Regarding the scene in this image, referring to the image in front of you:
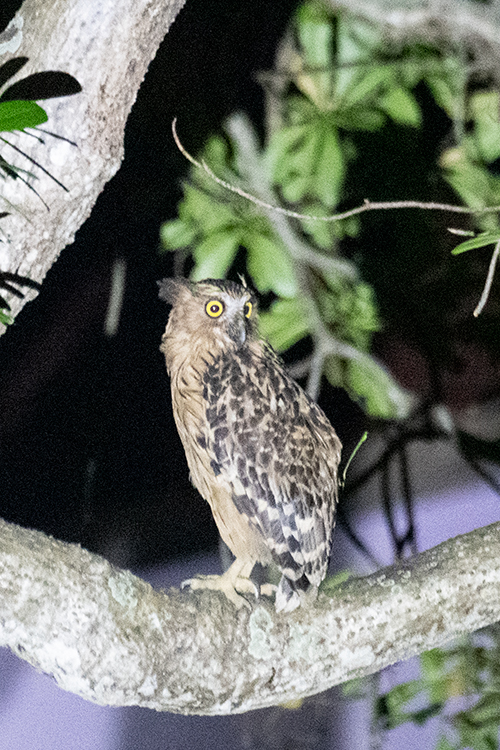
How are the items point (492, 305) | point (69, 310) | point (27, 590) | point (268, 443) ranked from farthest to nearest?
point (492, 305) → point (69, 310) → point (268, 443) → point (27, 590)

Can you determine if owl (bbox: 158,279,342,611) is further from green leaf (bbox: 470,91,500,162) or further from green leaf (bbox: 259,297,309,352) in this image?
green leaf (bbox: 470,91,500,162)

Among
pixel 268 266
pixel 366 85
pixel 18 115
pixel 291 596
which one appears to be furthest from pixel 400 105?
pixel 291 596

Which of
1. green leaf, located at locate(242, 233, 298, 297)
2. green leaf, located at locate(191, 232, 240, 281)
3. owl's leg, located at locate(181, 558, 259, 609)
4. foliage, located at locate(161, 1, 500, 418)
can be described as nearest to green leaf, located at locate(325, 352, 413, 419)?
foliage, located at locate(161, 1, 500, 418)

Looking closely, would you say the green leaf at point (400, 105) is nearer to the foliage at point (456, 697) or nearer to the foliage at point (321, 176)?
the foliage at point (321, 176)

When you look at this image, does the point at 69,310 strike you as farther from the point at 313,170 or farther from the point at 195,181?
the point at 313,170

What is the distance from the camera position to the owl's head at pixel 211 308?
3.20 ft

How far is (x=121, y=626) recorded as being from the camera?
0.88 m

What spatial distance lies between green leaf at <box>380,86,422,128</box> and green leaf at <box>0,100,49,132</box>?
683mm

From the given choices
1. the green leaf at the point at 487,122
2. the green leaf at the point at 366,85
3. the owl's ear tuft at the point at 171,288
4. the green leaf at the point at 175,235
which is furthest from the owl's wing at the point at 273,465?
the green leaf at the point at 487,122

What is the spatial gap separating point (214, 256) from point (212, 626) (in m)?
0.62

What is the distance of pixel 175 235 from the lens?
1.15 metres

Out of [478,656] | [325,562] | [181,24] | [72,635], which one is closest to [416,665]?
[478,656]

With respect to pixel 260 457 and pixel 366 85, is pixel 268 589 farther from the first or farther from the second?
pixel 366 85

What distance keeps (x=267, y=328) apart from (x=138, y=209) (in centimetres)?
32
